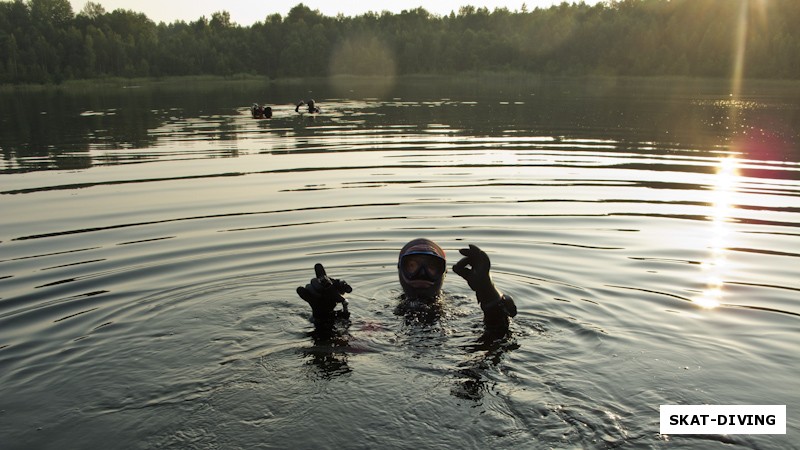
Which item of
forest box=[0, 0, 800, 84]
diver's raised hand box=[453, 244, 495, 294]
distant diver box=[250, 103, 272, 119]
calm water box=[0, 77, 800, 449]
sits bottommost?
calm water box=[0, 77, 800, 449]

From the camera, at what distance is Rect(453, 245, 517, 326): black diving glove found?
7.68m

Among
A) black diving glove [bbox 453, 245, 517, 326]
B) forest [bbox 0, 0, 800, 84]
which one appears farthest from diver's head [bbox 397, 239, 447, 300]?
forest [bbox 0, 0, 800, 84]

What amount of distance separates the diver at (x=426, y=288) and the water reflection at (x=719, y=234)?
327 cm

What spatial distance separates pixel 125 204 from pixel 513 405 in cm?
1286

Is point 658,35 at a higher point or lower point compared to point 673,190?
higher

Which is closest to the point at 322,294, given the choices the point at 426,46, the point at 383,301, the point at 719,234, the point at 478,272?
the point at 383,301

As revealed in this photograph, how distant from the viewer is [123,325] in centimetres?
811

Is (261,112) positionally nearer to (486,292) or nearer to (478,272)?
(478,272)

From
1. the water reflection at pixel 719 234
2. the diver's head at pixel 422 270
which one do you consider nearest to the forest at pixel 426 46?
the water reflection at pixel 719 234

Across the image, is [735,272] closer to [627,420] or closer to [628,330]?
[628,330]

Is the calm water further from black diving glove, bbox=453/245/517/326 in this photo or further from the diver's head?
the diver's head

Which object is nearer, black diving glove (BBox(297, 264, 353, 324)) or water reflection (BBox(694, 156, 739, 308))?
black diving glove (BBox(297, 264, 353, 324))

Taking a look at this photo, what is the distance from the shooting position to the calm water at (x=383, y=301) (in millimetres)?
5715

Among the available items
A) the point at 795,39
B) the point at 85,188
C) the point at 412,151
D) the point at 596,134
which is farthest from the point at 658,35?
the point at 85,188
